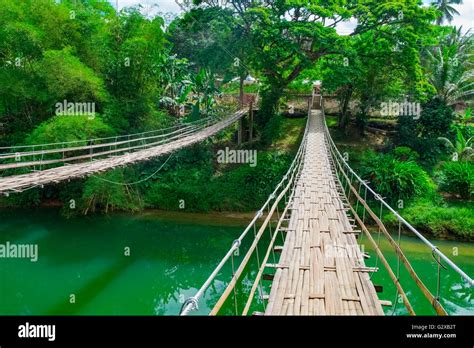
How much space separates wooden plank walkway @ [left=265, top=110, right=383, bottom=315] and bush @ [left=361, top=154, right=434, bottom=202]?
535 centimetres

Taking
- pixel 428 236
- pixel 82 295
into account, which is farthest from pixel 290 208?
pixel 428 236

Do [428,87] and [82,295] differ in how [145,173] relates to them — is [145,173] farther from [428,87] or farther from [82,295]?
[428,87]

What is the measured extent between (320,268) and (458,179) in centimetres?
892

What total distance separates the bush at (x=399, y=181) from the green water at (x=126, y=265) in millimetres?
1393

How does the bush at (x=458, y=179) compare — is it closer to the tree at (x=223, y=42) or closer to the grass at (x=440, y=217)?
the grass at (x=440, y=217)

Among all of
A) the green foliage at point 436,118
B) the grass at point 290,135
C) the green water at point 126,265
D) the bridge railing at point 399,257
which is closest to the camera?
the bridge railing at point 399,257

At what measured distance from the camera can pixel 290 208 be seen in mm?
4645

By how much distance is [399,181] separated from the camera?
9.94 metres

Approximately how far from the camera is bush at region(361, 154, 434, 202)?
10.0 m

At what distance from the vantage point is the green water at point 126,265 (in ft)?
20.9

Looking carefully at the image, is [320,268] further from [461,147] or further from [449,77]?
[449,77]

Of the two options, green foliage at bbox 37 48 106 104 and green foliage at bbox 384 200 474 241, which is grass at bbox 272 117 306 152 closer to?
green foliage at bbox 384 200 474 241

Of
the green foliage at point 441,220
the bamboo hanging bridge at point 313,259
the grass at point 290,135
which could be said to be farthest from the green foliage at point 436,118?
the bamboo hanging bridge at point 313,259
